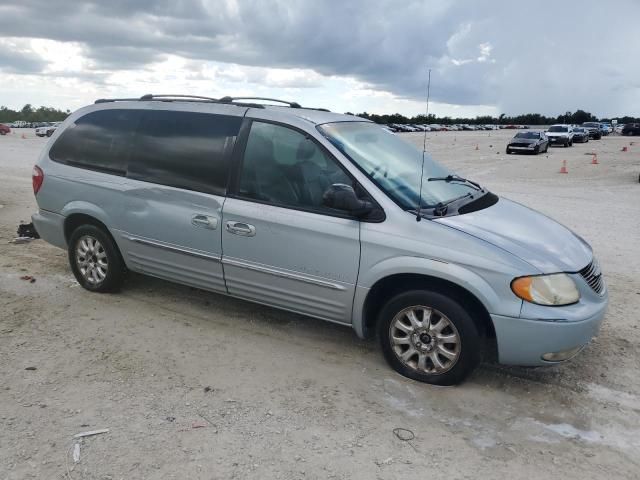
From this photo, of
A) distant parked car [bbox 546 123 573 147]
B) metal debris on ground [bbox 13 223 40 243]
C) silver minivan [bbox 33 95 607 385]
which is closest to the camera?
silver minivan [bbox 33 95 607 385]

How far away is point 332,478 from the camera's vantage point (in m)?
2.88

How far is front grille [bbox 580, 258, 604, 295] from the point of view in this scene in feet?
12.5

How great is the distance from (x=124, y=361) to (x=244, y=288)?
105cm

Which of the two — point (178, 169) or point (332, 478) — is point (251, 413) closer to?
point (332, 478)

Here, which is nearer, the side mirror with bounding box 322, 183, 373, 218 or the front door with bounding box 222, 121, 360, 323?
the side mirror with bounding box 322, 183, 373, 218

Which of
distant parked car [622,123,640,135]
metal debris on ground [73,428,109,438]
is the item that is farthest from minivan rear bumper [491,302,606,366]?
distant parked car [622,123,640,135]

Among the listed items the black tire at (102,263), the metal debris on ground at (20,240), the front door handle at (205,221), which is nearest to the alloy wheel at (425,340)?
the front door handle at (205,221)

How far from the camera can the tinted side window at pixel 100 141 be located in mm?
5098

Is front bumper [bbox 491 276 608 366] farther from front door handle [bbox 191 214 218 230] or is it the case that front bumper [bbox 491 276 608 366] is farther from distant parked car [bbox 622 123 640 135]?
distant parked car [bbox 622 123 640 135]

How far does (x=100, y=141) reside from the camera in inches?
207

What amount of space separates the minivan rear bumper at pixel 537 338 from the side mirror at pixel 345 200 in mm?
1116

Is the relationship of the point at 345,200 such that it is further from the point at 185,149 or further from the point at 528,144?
the point at 528,144

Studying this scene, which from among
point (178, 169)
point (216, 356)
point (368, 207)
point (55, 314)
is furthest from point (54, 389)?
point (368, 207)

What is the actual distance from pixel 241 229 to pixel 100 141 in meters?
1.93
